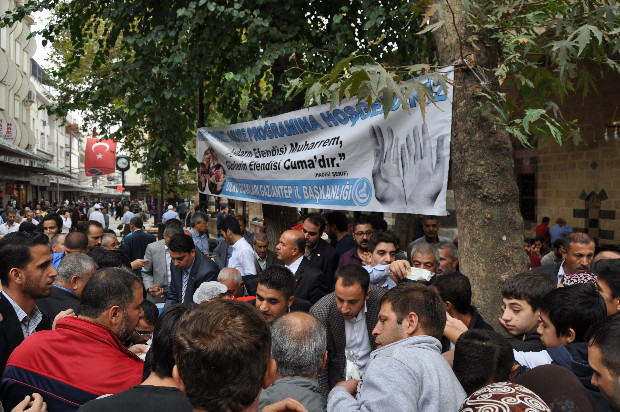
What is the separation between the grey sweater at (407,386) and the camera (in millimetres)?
2158

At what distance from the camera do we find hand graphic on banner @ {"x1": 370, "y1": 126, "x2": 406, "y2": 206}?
4887 millimetres

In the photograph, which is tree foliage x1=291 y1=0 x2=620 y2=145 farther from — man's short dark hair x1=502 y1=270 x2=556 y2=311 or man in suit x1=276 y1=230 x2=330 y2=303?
man in suit x1=276 y1=230 x2=330 y2=303

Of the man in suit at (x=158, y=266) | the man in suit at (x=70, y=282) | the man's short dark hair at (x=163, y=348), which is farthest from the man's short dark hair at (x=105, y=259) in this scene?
Answer: the man's short dark hair at (x=163, y=348)

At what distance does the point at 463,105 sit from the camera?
4152 millimetres

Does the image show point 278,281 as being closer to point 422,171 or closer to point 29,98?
point 422,171

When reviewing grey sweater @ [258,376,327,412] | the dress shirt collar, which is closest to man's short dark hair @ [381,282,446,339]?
grey sweater @ [258,376,327,412]

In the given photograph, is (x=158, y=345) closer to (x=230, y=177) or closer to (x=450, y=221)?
(x=230, y=177)

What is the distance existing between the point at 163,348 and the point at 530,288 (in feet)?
7.44

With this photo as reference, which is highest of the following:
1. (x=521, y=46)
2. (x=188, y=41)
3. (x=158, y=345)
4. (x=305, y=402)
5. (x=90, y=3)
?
(x=90, y=3)

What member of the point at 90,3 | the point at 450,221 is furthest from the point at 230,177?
the point at 450,221

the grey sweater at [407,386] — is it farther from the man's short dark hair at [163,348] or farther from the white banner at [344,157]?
the white banner at [344,157]

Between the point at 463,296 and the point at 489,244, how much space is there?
65cm

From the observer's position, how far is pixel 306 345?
8.96ft

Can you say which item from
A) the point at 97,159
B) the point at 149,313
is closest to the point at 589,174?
the point at 149,313
